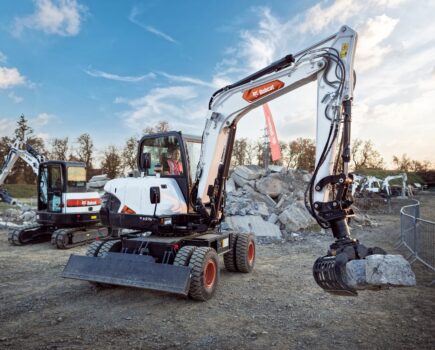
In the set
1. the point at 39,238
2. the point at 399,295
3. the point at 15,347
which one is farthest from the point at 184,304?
the point at 39,238

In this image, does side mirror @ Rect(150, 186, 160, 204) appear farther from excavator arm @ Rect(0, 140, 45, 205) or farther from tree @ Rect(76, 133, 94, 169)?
tree @ Rect(76, 133, 94, 169)

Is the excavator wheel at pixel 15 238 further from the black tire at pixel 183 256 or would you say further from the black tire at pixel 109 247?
the black tire at pixel 183 256

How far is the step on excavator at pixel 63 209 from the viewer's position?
10.7m

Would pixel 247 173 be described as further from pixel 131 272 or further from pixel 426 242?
pixel 131 272

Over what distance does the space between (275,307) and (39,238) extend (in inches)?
354

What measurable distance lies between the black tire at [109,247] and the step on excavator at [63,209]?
4.39m

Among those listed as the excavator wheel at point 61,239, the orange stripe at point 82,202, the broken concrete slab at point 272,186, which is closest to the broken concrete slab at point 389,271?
the excavator wheel at point 61,239

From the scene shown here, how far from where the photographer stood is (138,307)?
5.52 metres

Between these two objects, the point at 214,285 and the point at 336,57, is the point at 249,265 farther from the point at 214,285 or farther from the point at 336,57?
the point at 336,57

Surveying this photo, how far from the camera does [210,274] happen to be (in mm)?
5957

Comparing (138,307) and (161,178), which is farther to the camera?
(161,178)

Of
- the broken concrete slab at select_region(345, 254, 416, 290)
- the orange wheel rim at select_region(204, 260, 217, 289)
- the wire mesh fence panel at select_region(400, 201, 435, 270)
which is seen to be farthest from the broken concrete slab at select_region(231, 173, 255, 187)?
the broken concrete slab at select_region(345, 254, 416, 290)

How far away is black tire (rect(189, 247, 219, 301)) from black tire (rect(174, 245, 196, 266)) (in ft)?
0.21

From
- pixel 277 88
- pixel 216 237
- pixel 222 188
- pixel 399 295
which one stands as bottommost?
pixel 399 295
